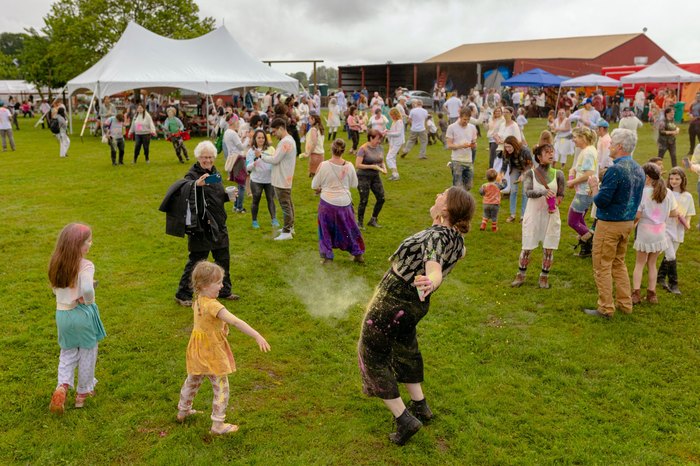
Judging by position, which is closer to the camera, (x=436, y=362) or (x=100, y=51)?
(x=436, y=362)

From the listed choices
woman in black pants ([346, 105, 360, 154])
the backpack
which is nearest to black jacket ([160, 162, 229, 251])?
woman in black pants ([346, 105, 360, 154])

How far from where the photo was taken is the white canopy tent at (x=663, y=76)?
26.9 meters

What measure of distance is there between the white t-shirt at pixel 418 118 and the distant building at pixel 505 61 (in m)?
25.8

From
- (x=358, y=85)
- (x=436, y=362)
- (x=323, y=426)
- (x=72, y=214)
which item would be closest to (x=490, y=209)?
(x=436, y=362)

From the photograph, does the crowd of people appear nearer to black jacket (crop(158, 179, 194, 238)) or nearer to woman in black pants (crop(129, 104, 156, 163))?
black jacket (crop(158, 179, 194, 238))

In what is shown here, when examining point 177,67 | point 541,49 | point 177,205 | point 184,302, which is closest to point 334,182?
point 177,205

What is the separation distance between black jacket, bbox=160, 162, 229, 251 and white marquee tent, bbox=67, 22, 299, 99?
18643 millimetres

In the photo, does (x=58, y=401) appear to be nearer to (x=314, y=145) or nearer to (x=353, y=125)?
(x=314, y=145)

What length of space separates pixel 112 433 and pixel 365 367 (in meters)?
2.06

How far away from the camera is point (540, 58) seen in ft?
136

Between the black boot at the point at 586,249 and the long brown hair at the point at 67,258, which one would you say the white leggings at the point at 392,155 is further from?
the long brown hair at the point at 67,258

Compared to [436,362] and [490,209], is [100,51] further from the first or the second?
[436,362]

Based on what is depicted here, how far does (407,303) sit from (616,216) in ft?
11.1

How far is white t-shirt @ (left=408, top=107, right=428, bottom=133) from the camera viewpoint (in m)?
17.0
